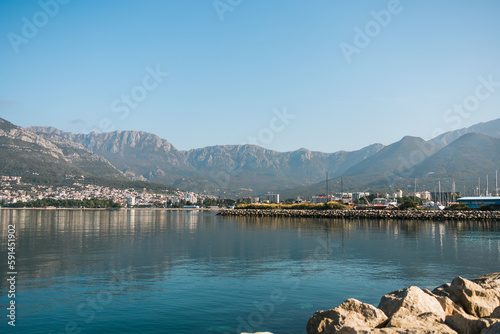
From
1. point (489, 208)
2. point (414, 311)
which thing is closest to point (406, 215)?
point (489, 208)

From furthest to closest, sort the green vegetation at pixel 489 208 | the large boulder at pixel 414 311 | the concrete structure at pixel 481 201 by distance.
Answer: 1. the concrete structure at pixel 481 201
2. the green vegetation at pixel 489 208
3. the large boulder at pixel 414 311

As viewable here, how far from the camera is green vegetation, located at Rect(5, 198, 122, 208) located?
511ft

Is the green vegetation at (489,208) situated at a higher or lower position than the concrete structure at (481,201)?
lower

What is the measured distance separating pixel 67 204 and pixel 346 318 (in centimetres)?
17666

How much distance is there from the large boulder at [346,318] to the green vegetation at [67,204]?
17273 cm

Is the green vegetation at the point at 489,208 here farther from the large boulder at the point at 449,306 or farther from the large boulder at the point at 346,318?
the large boulder at the point at 346,318

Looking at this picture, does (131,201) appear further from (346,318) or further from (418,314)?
(418,314)

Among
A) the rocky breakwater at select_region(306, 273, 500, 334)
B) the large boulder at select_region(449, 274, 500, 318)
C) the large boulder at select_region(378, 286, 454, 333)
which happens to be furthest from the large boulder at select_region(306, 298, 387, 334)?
the large boulder at select_region(449, 274, 500, 318)

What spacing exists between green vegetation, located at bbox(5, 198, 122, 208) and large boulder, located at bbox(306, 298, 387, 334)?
567ft

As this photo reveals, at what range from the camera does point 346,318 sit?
923cm

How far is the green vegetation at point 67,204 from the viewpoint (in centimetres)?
15573

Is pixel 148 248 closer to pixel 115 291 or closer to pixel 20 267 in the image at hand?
pixel 20 267

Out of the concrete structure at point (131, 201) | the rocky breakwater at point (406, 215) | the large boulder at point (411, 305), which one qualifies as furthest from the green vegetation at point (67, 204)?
the large boulder at point (411, 305)

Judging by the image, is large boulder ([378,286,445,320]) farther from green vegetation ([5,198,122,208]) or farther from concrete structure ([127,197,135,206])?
concrete structure ([127,197,135,206])
